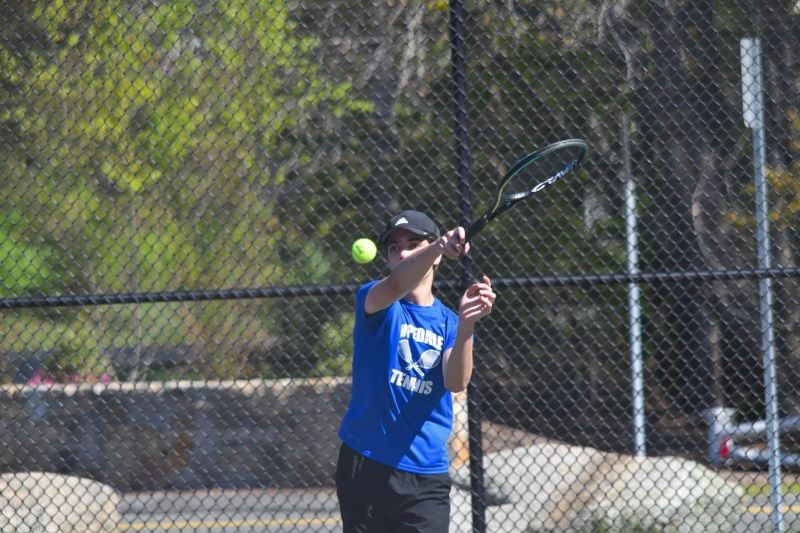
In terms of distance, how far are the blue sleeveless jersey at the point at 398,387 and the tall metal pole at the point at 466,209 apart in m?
1.18

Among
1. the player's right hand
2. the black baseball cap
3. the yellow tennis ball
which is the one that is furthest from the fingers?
the yellow tennis ball

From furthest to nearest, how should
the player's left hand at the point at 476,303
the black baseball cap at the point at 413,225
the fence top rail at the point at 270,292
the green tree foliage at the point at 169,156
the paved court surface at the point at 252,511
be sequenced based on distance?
the paved court surface at the point at 252,511 < the green tree foliage at the point at 169,156 < the fence top rail at the point at 270,292 < the black baseball cap at the point at 413,225 < the player's left hand at the point at 476,303

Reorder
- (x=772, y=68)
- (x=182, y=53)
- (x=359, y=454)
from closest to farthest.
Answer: (x=359, y=454)
(x=182, y=53)
(x=772, y=68)

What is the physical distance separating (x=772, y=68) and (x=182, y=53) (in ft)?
12.2

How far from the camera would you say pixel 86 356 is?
771 cm

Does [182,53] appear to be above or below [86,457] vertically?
above

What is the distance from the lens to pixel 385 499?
11.3ft

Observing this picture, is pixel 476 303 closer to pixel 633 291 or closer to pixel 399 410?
pixel 399 410

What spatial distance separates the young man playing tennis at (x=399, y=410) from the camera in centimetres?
344

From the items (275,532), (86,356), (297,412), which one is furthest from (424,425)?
(86,356)

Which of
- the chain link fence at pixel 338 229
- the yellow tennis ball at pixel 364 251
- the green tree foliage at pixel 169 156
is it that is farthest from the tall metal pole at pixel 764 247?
the green tree foliage at pixel 169 156

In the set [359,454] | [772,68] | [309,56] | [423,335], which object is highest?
[309,56]

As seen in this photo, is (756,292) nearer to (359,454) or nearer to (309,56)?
(309,56)

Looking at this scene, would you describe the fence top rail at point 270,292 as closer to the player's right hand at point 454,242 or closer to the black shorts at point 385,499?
the black shorts at point 385,499
